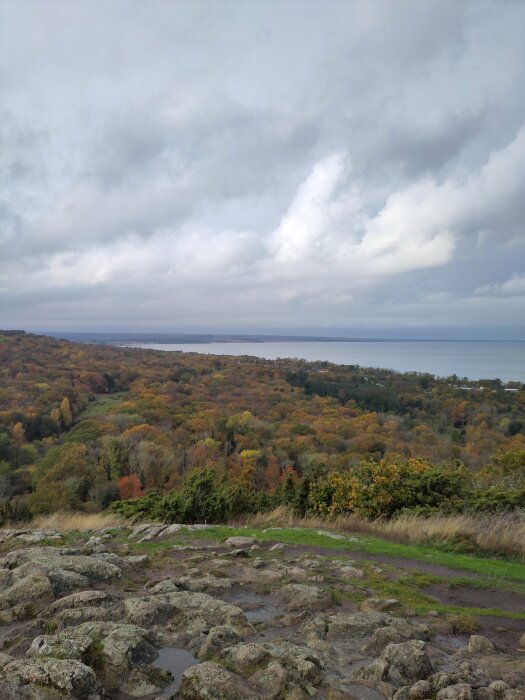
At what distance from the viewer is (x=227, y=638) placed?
188 inches

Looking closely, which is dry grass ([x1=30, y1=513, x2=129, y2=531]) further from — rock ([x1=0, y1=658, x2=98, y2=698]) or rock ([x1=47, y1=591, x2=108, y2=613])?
rock ([x1=0, y1=658, x2=98, y2=698])

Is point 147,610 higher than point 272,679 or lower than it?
lower

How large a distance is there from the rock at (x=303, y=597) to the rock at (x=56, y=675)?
9.18 ft

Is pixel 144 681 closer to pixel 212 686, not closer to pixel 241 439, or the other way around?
pixel 212 686

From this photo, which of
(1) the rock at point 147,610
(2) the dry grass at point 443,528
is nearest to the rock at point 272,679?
(1) the rock at point 147,610

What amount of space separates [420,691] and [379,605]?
2.09 metres

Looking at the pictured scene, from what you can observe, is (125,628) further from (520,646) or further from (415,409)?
(415,409)

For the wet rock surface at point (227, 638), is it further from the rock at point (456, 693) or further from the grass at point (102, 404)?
the grass at point (102, 404)

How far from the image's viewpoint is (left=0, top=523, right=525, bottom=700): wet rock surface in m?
3.85

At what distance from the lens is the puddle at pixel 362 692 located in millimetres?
3885

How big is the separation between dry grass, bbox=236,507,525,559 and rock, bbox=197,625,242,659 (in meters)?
6.33

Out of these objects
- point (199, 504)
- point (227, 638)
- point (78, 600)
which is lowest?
point (199, 504)

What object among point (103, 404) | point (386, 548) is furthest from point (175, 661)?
point (103, 404)


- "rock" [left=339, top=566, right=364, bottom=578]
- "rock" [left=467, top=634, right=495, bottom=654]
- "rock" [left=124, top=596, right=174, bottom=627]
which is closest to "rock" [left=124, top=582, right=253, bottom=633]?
"rock" [left=124, top=596, right=174, bottom=627]
